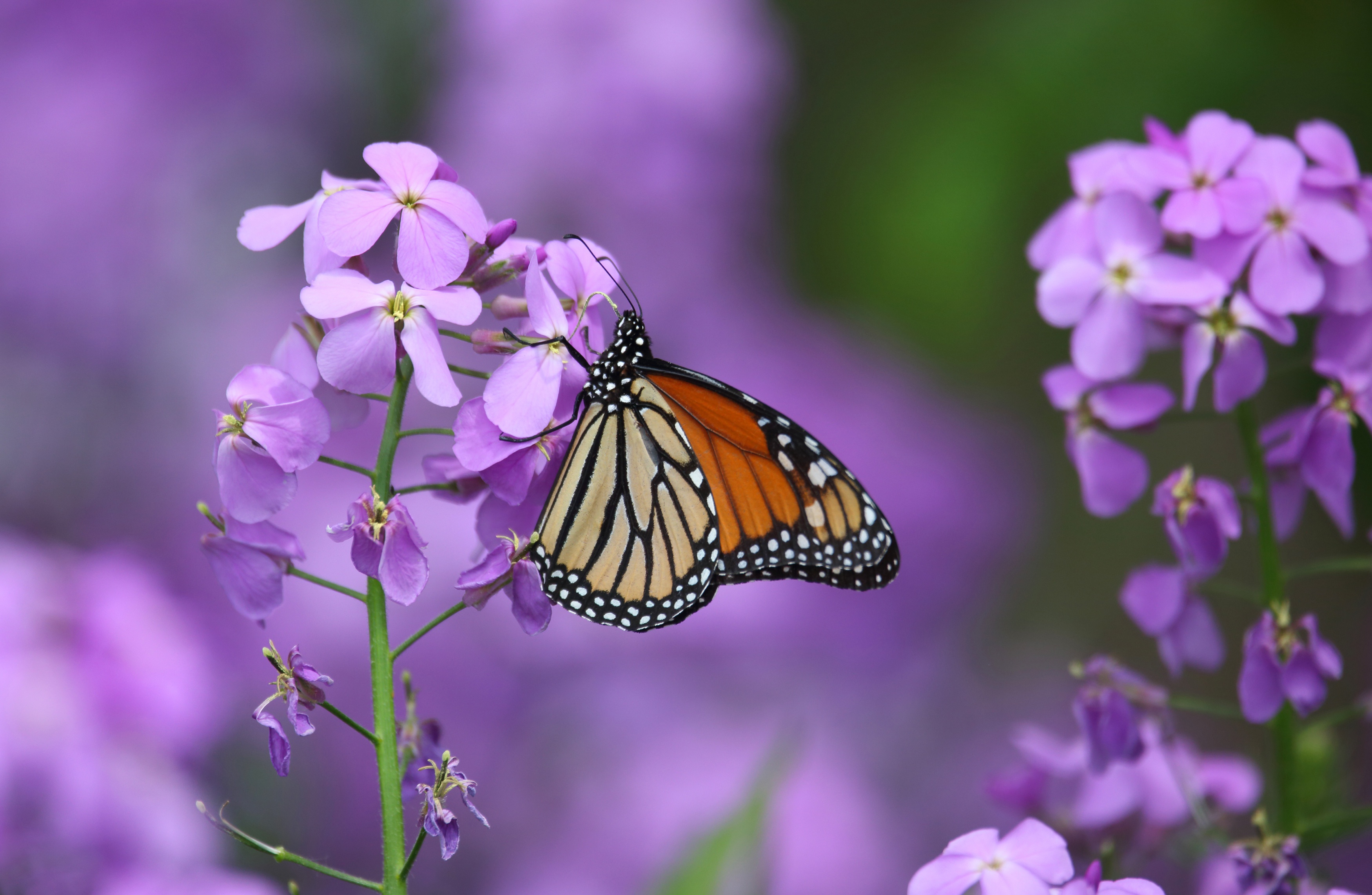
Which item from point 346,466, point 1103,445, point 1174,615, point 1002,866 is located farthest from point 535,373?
point 1174,615

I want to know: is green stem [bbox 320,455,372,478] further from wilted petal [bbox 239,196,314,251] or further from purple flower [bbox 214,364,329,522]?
wilted petal [bbox 239,196,314,251]

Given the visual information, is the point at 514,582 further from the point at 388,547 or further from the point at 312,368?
the point at 312,368

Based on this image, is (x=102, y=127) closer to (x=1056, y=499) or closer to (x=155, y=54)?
(x=155, y=54)

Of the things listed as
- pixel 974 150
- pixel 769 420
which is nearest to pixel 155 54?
pixel 974 150

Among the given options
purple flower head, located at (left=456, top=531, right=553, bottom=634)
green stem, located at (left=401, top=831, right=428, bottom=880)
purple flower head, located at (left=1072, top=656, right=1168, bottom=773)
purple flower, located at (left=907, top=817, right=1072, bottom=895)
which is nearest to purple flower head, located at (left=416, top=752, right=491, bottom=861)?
green stem, located at (left=401, top=831, right=428, bottom=880)

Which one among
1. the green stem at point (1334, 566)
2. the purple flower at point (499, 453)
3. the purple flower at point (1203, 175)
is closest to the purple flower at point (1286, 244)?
the purple flower at point (1203, 175)
